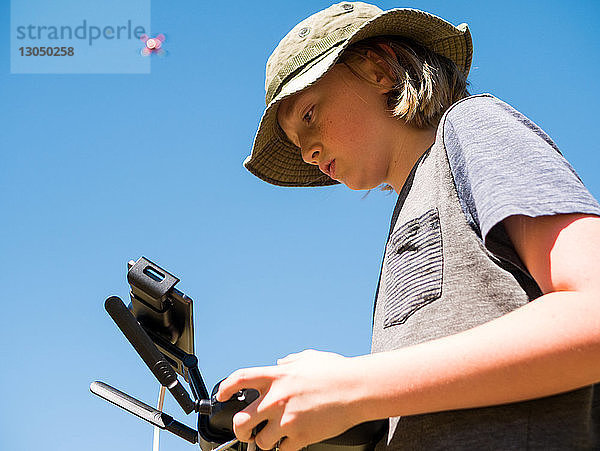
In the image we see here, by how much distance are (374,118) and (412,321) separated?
44cm

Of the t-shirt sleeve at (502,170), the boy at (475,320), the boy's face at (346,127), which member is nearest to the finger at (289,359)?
the boy at (475,320)

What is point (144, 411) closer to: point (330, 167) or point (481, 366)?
point (481, 366)

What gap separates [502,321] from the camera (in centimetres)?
62

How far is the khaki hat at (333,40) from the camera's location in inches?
43.9

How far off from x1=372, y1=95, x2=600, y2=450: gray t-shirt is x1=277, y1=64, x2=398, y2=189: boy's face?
0.67 ft

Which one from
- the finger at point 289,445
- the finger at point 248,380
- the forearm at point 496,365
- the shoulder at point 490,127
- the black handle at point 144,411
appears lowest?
the black handle at point 144,411

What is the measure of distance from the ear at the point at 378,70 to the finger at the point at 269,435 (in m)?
0.68

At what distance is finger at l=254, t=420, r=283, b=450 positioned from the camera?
0.66m

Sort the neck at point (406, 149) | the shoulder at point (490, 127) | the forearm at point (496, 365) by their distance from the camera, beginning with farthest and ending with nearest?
1. the neck at point (406, 149)
2. the shoulder at point (490, 127)
3. the forearm at point (496, 365)

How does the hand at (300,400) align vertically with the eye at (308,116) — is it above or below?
below

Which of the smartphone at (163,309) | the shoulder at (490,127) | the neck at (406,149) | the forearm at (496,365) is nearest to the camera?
the forearm at (496,365)

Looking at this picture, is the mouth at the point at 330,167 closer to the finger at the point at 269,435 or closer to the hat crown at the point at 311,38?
the hat crown at the point at 311,38

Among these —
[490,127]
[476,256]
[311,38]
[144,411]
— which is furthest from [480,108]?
[144,411]

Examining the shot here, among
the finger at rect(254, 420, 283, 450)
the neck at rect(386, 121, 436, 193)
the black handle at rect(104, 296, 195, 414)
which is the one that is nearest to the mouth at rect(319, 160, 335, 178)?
the neck at rect(386, 121, 436, 193)
